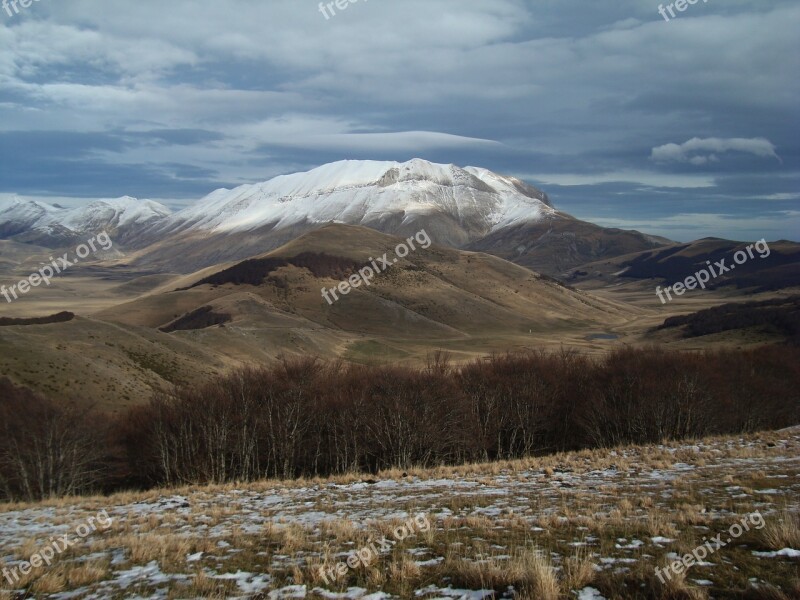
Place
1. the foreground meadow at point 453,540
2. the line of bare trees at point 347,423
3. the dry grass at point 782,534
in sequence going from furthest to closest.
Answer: the line of bare trees at point 347,423 < the dry grass at point 782,534 < the foreground meadow at point 453,540

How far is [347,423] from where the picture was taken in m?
52.3

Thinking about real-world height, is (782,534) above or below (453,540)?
above

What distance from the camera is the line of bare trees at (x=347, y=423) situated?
159ft

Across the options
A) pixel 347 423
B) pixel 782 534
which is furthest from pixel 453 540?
pixel 347 423

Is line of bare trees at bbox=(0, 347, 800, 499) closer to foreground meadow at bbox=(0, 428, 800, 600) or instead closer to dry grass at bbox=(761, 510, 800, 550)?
foreground meadow at bbox=(0, 428, 800, 600)

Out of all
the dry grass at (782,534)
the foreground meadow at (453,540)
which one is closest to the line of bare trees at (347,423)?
the foreground meadow at (453,540)

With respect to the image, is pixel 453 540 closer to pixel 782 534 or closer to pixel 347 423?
pixel 782 534

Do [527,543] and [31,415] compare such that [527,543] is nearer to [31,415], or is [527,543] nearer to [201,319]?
[31,415]

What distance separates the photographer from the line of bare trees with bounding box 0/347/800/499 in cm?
4847

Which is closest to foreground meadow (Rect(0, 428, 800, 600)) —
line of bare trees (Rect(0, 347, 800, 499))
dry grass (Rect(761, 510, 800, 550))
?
dry grass (Rect(761, 510, 800, 550))

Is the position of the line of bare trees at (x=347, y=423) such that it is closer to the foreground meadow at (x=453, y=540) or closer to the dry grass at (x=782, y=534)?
the foreground meadow at (x=453, y=540)

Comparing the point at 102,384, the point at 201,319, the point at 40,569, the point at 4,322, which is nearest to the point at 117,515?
the point at 40,569

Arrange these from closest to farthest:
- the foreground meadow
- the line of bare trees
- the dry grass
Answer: the foreground meadow → the dry grass → the line of bare trees

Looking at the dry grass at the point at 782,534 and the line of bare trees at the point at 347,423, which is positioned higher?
the dry grass at the point at 782,534
